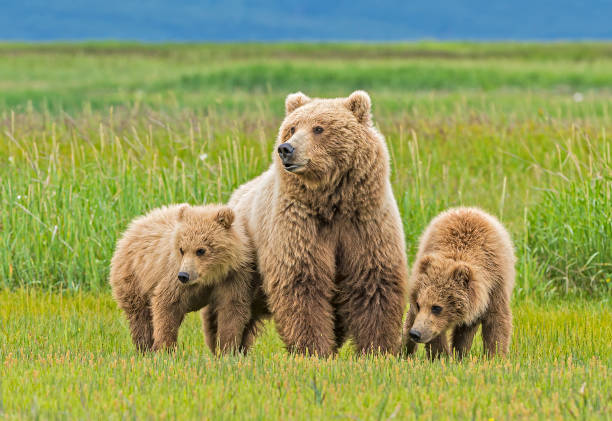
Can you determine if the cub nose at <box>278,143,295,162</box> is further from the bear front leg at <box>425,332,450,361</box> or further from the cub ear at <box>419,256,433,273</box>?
the bear front leg at <box>425,332,450,361</box>

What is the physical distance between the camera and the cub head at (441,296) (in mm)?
7066

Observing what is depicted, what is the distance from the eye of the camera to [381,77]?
139ft

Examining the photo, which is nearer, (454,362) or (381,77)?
(454,362)

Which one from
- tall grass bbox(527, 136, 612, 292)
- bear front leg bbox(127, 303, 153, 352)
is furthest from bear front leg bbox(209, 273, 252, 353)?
tall grass bbox(527, 136, 612, 292)

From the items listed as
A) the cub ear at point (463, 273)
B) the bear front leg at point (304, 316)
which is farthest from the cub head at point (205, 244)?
the cub ear at point (463, 273)

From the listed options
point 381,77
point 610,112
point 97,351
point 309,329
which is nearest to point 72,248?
point 97,351

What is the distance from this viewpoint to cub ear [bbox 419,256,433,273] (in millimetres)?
7254

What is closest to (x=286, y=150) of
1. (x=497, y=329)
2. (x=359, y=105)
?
(x=359, y=105)

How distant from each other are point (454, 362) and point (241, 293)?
6.05ft

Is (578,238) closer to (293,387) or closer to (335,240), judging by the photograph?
(335,240)

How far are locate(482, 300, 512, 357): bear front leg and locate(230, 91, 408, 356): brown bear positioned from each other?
766 mm

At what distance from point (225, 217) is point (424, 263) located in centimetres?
169

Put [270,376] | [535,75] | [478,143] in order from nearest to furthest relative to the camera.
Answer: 1. [270,376]
2. [478,143]
3. [535,75]

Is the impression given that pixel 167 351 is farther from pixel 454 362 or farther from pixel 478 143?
pixel 478 143
